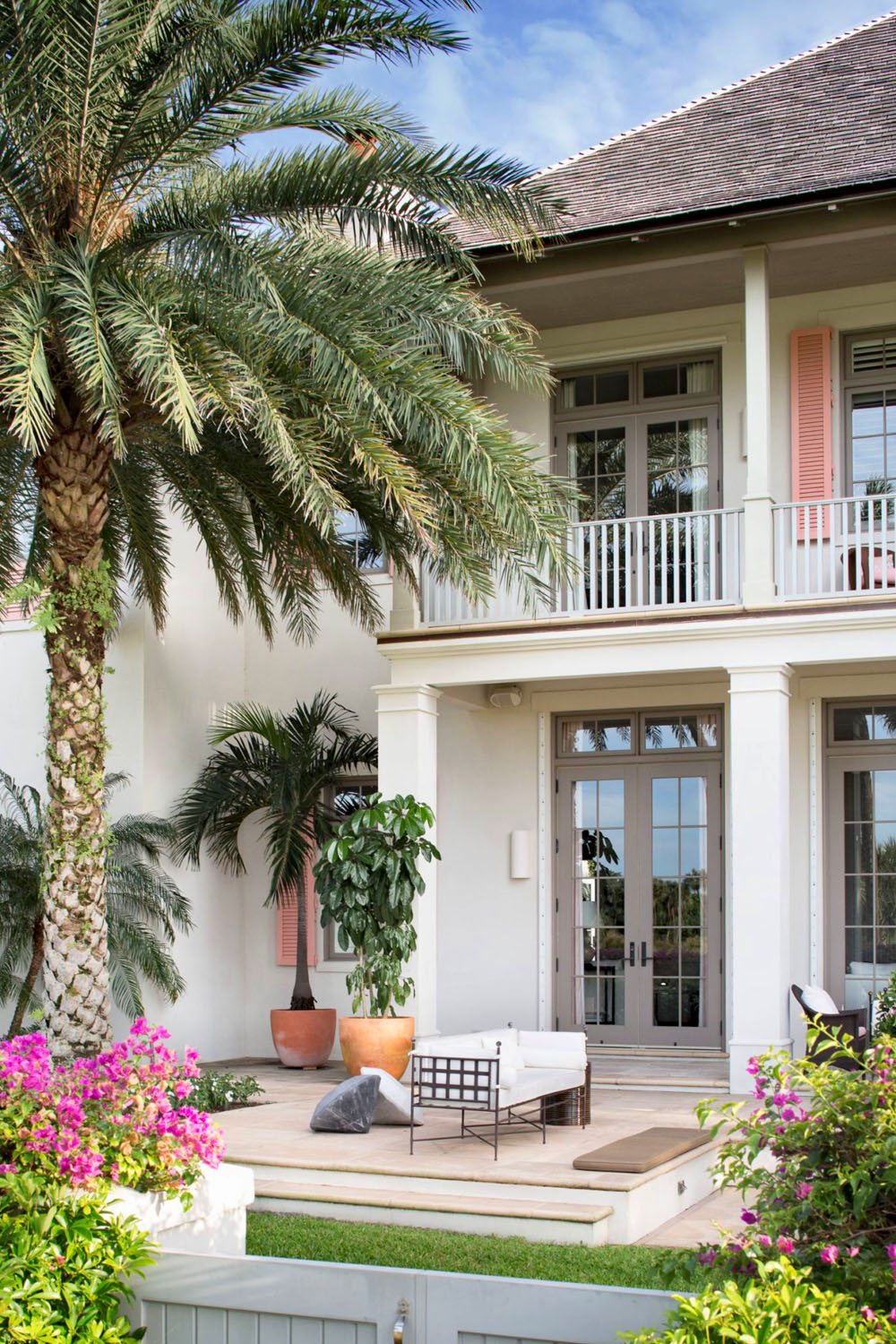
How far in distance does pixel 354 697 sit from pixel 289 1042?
343 cm

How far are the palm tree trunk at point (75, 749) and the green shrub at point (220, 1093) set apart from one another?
1.79m

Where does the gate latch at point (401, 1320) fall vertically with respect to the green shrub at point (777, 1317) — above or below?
below

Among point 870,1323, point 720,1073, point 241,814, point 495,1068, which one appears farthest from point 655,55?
point 870,1323

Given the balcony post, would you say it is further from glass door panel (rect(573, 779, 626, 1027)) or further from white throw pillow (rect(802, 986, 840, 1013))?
white throw pillow (rect(802, 986, 840, 1013))

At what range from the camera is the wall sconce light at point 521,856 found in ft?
46.4

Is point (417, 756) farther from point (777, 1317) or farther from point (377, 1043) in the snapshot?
point (777, 1317)

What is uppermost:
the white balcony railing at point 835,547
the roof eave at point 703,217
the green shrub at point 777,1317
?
the roof eave at point 703,217

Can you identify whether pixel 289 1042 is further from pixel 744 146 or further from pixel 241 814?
pixel 744 146

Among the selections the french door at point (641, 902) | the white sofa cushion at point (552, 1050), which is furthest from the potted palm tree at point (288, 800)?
the white sofa cushion at point (552, 1050)

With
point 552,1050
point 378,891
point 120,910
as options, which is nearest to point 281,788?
point 120,910

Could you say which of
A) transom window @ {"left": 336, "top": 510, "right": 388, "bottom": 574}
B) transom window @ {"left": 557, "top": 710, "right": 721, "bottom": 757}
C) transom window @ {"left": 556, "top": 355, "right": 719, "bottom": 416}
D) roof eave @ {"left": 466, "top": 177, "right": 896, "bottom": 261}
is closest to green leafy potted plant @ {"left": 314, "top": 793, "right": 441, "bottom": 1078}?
transom window @ {"left": 557, "top": 710, "right": 721, "bottom": 757}

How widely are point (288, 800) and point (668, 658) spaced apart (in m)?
4.04

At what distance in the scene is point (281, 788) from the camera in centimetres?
1408

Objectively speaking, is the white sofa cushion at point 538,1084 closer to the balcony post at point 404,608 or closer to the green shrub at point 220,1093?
the green shrub at point 220,1093
